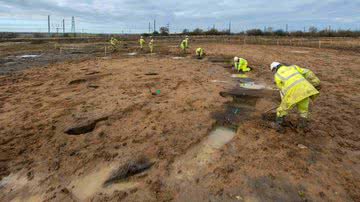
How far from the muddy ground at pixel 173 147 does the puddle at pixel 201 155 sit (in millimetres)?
17

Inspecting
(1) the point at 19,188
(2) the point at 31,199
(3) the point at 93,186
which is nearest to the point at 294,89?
(3) the point at 93,186

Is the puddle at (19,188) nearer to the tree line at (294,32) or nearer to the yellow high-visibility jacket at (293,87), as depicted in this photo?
the yellow high-visibility jacket at (293,87)

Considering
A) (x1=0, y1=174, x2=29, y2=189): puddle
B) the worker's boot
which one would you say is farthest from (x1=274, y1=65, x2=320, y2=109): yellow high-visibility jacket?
(x1=0, y1=174, x2=29, y2=189): puddle

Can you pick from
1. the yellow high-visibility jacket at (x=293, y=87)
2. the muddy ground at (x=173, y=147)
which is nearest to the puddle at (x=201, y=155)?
the muddy ground at (x=173, y=147)

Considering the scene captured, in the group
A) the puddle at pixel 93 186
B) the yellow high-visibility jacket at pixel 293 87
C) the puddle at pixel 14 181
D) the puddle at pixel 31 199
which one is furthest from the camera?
the yellow high-visibility jacket at pixel 293 87

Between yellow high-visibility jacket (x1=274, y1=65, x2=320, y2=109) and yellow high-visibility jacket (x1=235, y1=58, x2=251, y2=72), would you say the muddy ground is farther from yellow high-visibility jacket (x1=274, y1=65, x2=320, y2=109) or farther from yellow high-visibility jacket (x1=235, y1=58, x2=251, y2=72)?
yellow high-visibility jacket (x1=235, y1=58, x2=251, y2=72)

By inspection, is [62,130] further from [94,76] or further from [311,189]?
[94,76]

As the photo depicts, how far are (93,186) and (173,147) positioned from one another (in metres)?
1.56

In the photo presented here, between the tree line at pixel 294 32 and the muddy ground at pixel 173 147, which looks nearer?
the muddy ground at pixel 173 147

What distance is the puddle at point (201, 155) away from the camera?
4.13 metres

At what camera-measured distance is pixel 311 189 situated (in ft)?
11.9

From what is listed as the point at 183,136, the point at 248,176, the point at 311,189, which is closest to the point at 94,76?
the point at 183,136

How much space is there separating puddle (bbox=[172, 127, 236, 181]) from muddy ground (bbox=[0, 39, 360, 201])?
0.02 metres

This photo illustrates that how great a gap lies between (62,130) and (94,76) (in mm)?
5910
